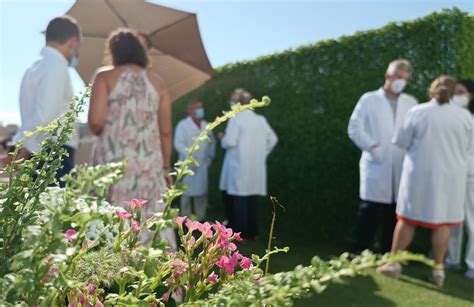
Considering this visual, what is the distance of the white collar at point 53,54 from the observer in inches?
134

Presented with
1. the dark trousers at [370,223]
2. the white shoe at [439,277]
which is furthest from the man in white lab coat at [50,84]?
the white shoe at [439,277]

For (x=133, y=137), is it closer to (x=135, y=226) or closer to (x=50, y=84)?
(x=50, y=84)

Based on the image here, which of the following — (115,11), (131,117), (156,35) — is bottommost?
(131,117)

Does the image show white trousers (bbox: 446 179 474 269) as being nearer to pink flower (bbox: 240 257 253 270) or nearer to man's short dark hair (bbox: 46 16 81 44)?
man's short dark hair (bbox: 46 16 81 44)

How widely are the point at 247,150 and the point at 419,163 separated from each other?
2.55m

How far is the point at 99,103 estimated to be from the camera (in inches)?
132

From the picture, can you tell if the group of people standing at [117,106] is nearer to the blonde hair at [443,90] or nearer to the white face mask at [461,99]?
the blonde hair at [443,90]

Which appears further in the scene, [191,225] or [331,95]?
[331,95]

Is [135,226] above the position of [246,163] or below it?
above

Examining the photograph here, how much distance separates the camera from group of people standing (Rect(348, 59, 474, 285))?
4812mm

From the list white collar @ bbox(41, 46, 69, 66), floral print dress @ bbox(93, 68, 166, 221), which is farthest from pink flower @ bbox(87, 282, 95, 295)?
white collar @ bbox(41, 46, 69, 66)

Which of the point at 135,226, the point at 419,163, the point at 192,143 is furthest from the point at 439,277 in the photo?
the point at 135,226

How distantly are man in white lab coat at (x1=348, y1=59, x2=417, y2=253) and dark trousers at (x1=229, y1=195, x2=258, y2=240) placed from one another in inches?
61.9

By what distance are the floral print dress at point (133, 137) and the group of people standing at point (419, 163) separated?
2.60 m
